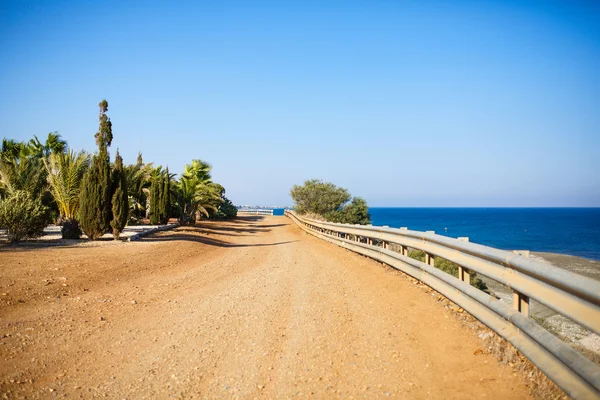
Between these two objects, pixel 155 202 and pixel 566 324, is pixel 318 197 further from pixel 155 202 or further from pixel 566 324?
pixel 566 324

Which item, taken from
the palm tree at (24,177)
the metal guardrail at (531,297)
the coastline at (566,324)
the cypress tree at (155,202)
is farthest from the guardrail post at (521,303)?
the cypress tree at (155,202)

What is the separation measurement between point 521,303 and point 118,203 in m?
14.6

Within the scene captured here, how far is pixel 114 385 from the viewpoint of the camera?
12.2ft

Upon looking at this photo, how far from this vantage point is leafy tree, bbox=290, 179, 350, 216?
45156 millimetres

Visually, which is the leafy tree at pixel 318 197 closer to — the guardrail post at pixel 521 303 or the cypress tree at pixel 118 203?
the cypress tree at pixel 118 203

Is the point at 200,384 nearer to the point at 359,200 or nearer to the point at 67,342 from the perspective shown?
the point at 67,342

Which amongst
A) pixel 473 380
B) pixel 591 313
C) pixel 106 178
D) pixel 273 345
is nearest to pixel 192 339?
pixel 273 345

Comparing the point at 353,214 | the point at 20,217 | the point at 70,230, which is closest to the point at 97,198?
the point at 70,230

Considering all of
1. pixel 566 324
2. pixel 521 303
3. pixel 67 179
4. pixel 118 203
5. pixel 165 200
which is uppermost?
pixel 67 179

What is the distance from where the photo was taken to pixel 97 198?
15.2m

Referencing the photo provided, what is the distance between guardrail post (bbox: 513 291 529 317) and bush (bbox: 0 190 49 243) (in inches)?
532

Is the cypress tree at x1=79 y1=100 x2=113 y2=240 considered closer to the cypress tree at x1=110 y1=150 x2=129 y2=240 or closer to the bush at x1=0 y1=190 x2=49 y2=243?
the cypress tree at x1=110 y1=150 x2=129 y2=240

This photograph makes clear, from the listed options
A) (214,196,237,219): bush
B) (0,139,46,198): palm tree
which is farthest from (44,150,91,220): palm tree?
(214,196,237,219): bush

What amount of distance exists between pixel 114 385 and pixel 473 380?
3.29 metres
